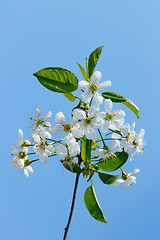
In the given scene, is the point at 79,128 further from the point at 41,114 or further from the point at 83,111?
the point at 41,114

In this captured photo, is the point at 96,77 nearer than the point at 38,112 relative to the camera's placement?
Yes

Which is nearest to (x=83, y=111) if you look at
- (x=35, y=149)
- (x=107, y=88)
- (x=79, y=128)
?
(x=79, y=128)

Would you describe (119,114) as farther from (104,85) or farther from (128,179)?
(128,179)

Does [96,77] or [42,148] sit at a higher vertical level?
[96,77]

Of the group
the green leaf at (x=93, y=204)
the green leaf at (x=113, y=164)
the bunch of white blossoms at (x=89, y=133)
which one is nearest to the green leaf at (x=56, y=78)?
the bunch of white blossoms at (x=89, y=133)

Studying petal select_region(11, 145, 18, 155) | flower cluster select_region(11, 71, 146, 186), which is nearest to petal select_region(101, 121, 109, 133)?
flower cluster select_region(11, 71, 146, 186)

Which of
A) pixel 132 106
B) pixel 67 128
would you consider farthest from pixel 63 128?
pixel 132 106
